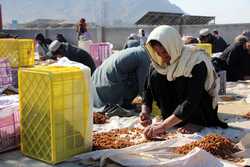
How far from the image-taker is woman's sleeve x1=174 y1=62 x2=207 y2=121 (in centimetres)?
420

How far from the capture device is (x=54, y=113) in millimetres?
3832

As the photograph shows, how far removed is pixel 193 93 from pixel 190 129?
55 centimetres

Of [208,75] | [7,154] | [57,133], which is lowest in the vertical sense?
[7,154]

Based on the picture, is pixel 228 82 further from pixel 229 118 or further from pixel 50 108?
pixel 50 108

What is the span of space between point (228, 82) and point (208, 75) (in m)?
3.96

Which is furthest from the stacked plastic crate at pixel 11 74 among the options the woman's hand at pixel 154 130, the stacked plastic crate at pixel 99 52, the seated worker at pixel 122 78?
the stacked plastic crate at pixel 99 52

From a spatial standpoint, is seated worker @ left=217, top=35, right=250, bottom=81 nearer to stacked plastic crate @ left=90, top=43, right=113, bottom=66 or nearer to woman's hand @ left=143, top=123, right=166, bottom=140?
stacked plastic crate @ left=90, top=43, right=113, bottom=66

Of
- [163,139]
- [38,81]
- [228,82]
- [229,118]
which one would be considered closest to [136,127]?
[163,139]

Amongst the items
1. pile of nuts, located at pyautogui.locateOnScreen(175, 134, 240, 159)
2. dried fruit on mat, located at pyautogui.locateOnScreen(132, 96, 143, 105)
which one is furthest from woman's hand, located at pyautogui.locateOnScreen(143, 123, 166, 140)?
dried fruit on mat, located at pyautogui.locateOnScreen(132, 96, 143, 105)

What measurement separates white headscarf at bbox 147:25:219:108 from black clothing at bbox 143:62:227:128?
2.1 inches

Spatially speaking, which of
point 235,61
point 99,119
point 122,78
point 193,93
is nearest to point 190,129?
point 193,93

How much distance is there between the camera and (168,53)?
441cm

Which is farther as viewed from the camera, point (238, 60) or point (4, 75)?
point (238, 60)

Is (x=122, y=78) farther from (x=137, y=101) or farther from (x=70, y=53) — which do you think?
(x=70, y=53)
